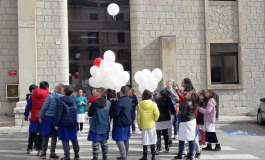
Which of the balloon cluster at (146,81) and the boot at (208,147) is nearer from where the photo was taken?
the balloon cluster at (146,81)

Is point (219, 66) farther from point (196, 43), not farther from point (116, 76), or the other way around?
point (116, 76)

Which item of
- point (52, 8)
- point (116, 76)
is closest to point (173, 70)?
point (52, 8)

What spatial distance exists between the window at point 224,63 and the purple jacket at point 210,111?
9516 millimetres

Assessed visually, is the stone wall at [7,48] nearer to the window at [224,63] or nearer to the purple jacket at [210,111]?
the window at [224,63]

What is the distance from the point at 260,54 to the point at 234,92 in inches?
88.2

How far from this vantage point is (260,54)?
837 inches

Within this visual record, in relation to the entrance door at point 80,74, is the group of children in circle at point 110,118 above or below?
below

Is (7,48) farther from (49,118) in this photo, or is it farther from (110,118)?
(110,118)

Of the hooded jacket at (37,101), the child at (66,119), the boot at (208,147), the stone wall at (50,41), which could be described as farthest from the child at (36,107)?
the stone wall at (50,41)

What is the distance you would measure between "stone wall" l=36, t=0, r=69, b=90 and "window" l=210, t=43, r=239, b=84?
728 centimetres

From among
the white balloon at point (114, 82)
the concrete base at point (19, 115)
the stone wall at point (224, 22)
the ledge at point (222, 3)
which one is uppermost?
the ledge at point (222, 3)

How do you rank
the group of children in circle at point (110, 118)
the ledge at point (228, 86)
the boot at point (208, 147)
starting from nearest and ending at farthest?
the group of children in circle at point (110, 118) → the boot at point (208, 147) → the ledge at point (228, 86)

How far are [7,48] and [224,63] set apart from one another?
10270mm

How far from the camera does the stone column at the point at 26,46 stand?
1870 centimetres
